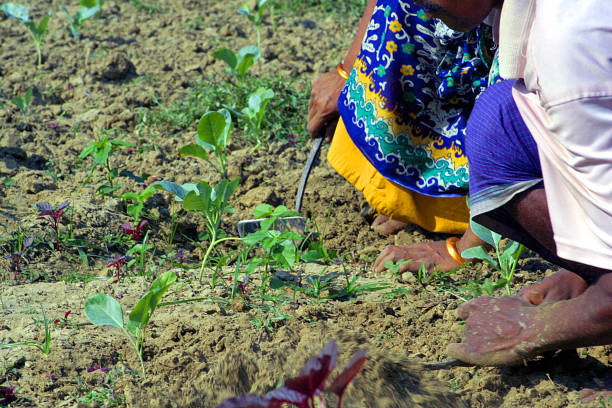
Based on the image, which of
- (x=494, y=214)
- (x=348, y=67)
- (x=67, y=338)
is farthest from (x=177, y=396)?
(x=348, y=67)

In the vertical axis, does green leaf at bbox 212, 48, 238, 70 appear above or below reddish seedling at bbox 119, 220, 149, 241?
above

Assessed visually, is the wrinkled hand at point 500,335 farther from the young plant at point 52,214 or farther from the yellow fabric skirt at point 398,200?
the young plant at point 52,214

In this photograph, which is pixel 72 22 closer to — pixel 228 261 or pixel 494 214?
pixel 228 261

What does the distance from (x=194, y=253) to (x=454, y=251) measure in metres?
1.05

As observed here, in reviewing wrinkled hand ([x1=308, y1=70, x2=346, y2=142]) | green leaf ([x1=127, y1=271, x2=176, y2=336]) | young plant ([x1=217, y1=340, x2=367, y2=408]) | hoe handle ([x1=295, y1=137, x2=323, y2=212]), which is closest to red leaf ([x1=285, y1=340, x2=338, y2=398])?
young plant ([x1=217, y1=340, x2=367, y2=408])

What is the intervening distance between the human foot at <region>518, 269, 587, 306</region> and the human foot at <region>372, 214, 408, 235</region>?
32.9 inches

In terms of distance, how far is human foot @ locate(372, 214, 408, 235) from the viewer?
9.20 feet

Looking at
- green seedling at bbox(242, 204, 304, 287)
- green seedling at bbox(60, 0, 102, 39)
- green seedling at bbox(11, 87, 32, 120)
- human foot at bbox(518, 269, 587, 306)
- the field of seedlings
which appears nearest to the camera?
the field of seedlings

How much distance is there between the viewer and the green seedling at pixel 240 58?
3.37m

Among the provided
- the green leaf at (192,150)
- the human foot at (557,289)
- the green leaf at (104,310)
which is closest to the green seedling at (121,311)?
the green leaf at (104,310)

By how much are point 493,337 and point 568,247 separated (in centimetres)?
33

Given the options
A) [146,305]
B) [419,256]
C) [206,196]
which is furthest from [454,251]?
[146,305]

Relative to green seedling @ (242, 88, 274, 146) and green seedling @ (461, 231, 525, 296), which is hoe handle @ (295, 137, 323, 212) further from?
green seedling @ (461, 231, 525, 296)

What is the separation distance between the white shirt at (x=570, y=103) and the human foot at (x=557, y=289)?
28cm
